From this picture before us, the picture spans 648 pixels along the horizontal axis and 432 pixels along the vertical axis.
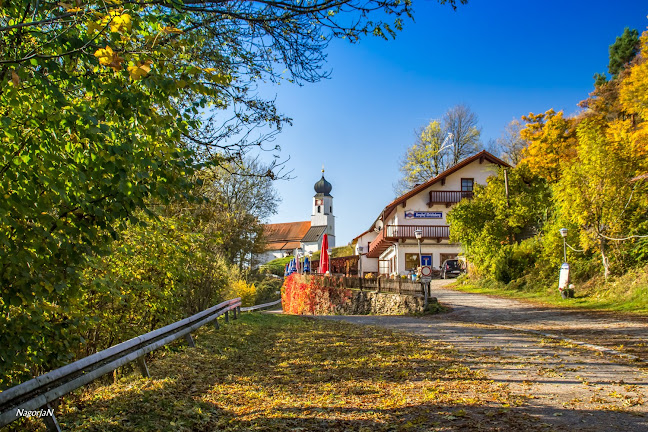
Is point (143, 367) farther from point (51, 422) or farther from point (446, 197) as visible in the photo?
point (446, 197)

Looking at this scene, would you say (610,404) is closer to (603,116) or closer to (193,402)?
(193,402)

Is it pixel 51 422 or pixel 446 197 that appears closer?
pixel 51 422

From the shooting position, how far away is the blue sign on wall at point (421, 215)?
42438 millimetres

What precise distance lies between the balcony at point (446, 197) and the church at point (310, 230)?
6101 cm

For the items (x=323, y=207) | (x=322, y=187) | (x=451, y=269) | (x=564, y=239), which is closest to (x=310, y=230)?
(x=323, y=207)

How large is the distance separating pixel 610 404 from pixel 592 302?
13.5 m

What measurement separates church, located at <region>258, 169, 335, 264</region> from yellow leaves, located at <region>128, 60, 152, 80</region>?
97.4 meters

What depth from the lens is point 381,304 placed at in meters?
21.4

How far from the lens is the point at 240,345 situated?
1082cm

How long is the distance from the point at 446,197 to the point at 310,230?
6775cm

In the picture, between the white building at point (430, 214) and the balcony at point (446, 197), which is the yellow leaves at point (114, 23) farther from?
the balcony at point (446, 197)

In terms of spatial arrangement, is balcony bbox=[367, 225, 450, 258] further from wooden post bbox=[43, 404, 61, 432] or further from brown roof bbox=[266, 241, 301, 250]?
brown roof bbox=[266, 241, 301, 250]

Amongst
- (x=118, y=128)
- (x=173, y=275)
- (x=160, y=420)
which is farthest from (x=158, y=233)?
(x=118, y=128)

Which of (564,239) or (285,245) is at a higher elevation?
(285,245)
